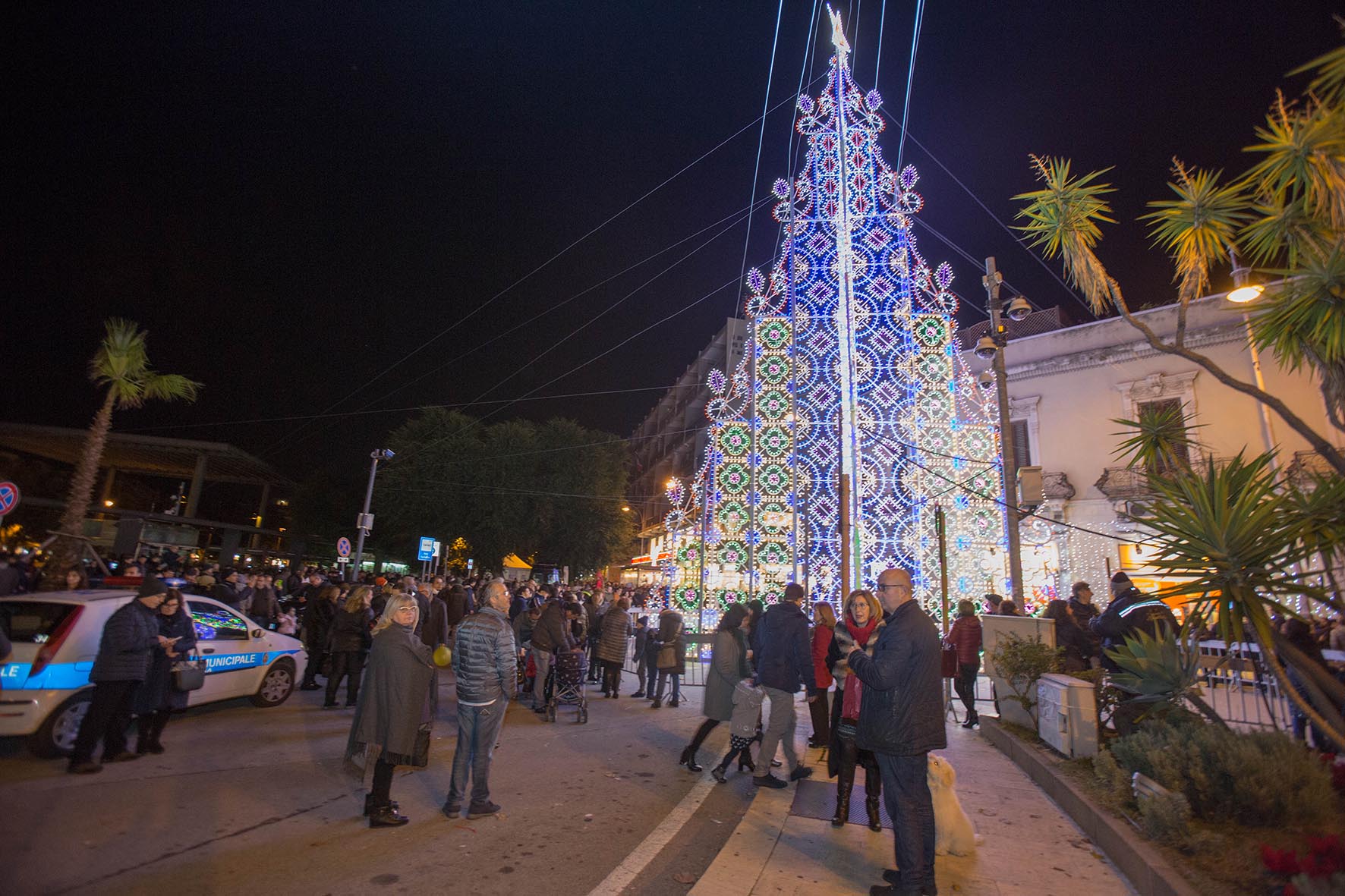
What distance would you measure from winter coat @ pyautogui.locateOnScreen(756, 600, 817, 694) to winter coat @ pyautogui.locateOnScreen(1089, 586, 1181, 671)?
2.91 meters

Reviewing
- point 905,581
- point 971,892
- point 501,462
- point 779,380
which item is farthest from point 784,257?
point 501,462

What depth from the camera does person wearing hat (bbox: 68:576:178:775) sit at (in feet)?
20.2

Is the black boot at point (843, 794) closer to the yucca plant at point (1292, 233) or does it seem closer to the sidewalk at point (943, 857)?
the sidewalk at point (943, 857)

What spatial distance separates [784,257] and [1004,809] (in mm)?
11513

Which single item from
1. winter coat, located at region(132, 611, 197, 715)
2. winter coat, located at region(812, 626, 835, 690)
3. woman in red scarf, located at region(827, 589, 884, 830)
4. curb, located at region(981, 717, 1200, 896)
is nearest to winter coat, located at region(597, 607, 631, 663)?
winter coat, located at region(812, 626, 835, 690)

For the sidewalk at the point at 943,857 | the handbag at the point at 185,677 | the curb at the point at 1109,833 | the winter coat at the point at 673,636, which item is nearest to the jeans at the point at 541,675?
the winter coat at the point at 673,636

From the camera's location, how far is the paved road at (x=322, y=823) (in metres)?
4.17

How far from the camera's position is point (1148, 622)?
22.5 ft

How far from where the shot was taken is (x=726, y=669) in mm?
6934

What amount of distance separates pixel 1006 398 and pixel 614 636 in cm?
761

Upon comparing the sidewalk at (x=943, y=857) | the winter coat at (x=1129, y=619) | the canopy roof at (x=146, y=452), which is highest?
the canopy roof at (x=146, y=452)

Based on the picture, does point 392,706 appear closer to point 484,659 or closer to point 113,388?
point 484,659

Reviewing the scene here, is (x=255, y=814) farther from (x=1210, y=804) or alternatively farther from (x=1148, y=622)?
(x=1148, y=622)

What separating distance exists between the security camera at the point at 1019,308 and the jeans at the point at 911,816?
28.5 feet
